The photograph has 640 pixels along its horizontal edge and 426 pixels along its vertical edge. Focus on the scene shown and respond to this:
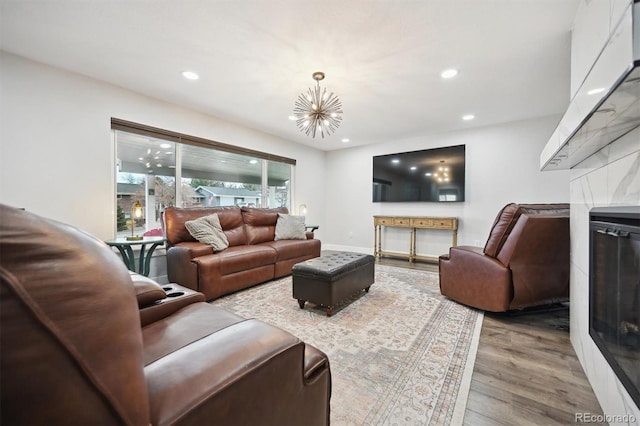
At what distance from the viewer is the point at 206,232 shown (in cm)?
316

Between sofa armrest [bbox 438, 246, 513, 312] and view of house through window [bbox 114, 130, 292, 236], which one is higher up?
view of house through window [bbox 114, 130, 292, 236]

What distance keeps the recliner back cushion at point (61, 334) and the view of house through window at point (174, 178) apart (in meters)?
3.07

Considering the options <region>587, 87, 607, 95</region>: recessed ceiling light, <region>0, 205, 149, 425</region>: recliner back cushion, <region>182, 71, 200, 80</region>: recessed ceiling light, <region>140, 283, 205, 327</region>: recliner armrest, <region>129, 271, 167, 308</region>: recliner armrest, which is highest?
<region>182, 71, 200, 80</region>: recessed ceiling light

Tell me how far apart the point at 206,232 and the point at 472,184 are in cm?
442

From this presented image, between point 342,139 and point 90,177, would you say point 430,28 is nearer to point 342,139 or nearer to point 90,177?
point 342,139

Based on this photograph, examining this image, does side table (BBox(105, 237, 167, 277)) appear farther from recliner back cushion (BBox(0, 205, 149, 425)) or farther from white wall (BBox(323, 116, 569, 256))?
white wall (BBox(323, 116, 569, 256))

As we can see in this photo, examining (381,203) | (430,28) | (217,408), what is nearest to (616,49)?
(217,408)

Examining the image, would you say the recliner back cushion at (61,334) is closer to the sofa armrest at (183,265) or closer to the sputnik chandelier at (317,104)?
the sofa armrest at (183,265)

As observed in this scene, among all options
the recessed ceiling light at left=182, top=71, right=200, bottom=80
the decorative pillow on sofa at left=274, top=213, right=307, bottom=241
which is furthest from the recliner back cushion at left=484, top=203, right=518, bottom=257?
the recessed ceiling light at left=182, top=71, right=200, bottom=80

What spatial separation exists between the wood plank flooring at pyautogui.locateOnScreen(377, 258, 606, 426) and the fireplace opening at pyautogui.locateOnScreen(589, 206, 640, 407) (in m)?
0.32

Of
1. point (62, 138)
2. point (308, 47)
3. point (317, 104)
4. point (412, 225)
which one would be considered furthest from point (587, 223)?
point (62, 138)

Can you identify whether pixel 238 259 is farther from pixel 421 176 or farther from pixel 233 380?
pixel 421 176

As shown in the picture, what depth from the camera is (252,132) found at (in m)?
→ 4.67

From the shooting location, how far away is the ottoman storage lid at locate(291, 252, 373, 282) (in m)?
2.36
